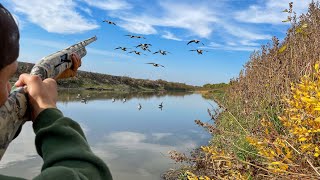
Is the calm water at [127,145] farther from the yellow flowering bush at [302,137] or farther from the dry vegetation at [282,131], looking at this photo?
the yellow flowering bush at [302,137]

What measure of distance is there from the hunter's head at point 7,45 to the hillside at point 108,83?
167 feet

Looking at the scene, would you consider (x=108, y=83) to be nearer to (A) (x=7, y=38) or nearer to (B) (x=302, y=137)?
(B) (x=302, y=137)

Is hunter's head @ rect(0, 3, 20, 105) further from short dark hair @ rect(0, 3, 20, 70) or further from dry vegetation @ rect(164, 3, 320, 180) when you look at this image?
dry vegetation @ rect(164, 3, 320, 180)

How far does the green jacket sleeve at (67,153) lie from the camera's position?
1079mm

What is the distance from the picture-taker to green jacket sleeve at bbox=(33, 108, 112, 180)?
1.08m

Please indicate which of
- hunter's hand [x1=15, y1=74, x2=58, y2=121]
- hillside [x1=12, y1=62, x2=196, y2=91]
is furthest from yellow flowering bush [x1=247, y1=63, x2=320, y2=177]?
hillside [x1=12, y1=62, x2=196, y2=91]

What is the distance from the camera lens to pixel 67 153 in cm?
112

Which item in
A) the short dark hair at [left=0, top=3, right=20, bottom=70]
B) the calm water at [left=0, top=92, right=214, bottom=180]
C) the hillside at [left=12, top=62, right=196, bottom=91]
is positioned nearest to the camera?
the short dark hair at [left=0, top=3, right=20, bottom=70]

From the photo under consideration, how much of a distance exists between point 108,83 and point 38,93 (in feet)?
211

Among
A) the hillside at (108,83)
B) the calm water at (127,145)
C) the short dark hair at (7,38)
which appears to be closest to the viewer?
the short dark hair at (7,38)

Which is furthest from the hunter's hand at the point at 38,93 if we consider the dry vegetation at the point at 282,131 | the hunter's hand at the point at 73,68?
the dry vegetation at the point at 282,131

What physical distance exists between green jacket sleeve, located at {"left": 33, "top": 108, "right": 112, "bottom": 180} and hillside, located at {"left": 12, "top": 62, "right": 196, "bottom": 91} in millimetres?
50870

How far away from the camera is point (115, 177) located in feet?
34.5

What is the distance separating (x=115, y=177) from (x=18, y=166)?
2.70 meters
